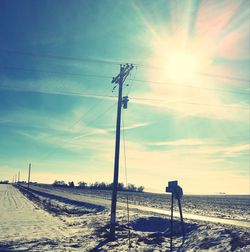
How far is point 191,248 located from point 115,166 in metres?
7.16

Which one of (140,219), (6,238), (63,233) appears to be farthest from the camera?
(140,219)

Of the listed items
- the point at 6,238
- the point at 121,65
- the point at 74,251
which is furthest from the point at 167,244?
the point at 121,65

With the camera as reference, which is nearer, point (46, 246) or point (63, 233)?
point (46, 246)


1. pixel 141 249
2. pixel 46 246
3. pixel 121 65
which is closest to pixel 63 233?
pixel 46 246

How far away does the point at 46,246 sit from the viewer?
16453 millimetres

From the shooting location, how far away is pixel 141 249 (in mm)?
16188

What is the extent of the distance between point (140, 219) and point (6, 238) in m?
10.9

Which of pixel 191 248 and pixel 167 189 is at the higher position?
pixel 167 189

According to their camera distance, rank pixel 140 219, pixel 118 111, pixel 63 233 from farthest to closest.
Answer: pixel 140 219 < pixel 118 111 < pixel 63 233

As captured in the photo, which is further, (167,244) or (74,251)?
(167,244)

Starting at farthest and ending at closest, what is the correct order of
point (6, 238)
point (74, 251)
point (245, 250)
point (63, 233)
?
point (63, 233) → point (6, 238) → point (74, 251) → point (245, 250)

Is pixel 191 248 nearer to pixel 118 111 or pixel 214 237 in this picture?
pixel 214 237

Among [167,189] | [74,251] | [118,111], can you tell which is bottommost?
[74,251]

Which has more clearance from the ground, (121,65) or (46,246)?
(121,65)
